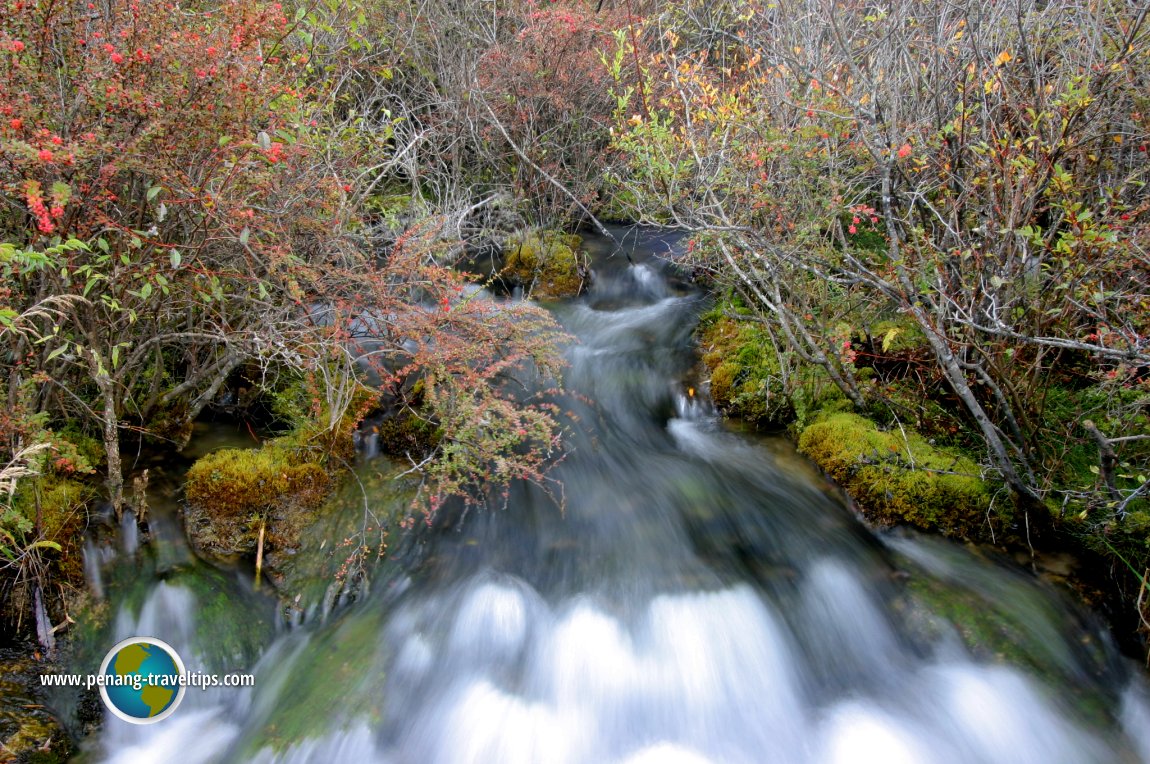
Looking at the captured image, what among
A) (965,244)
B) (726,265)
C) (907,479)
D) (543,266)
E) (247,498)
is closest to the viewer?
(965,244)

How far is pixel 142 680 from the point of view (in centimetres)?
352

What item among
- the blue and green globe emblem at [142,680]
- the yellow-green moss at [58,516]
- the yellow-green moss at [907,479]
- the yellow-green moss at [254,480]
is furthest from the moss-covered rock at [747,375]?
the yellow-green moss at [58,516]

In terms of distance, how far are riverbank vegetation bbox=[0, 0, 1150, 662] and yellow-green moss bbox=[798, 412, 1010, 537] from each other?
2cm

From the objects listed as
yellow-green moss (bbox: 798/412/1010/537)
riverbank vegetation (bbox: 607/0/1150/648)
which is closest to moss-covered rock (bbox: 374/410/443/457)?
riverbank vegetation (bbox: 607/0/1150/648)

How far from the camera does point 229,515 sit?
4.20m

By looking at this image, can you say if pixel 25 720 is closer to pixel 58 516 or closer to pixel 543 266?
pixel 58 516

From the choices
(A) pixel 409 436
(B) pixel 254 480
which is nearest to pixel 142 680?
(B) pixel 254 480

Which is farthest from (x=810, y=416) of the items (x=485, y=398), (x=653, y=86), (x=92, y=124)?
(x=92, y=124)

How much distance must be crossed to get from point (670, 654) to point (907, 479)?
2199mm

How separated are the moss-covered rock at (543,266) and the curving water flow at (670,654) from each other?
385cm

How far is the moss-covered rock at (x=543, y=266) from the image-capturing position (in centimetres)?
813

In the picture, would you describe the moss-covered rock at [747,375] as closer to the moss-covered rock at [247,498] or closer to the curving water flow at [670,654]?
the curving water flow at [670,654]

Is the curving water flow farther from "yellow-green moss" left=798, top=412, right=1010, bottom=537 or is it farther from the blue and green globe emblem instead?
"yellow-green moss" left=798, top=412, right=1010, bottom=537

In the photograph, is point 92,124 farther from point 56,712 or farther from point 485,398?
point 56,712
